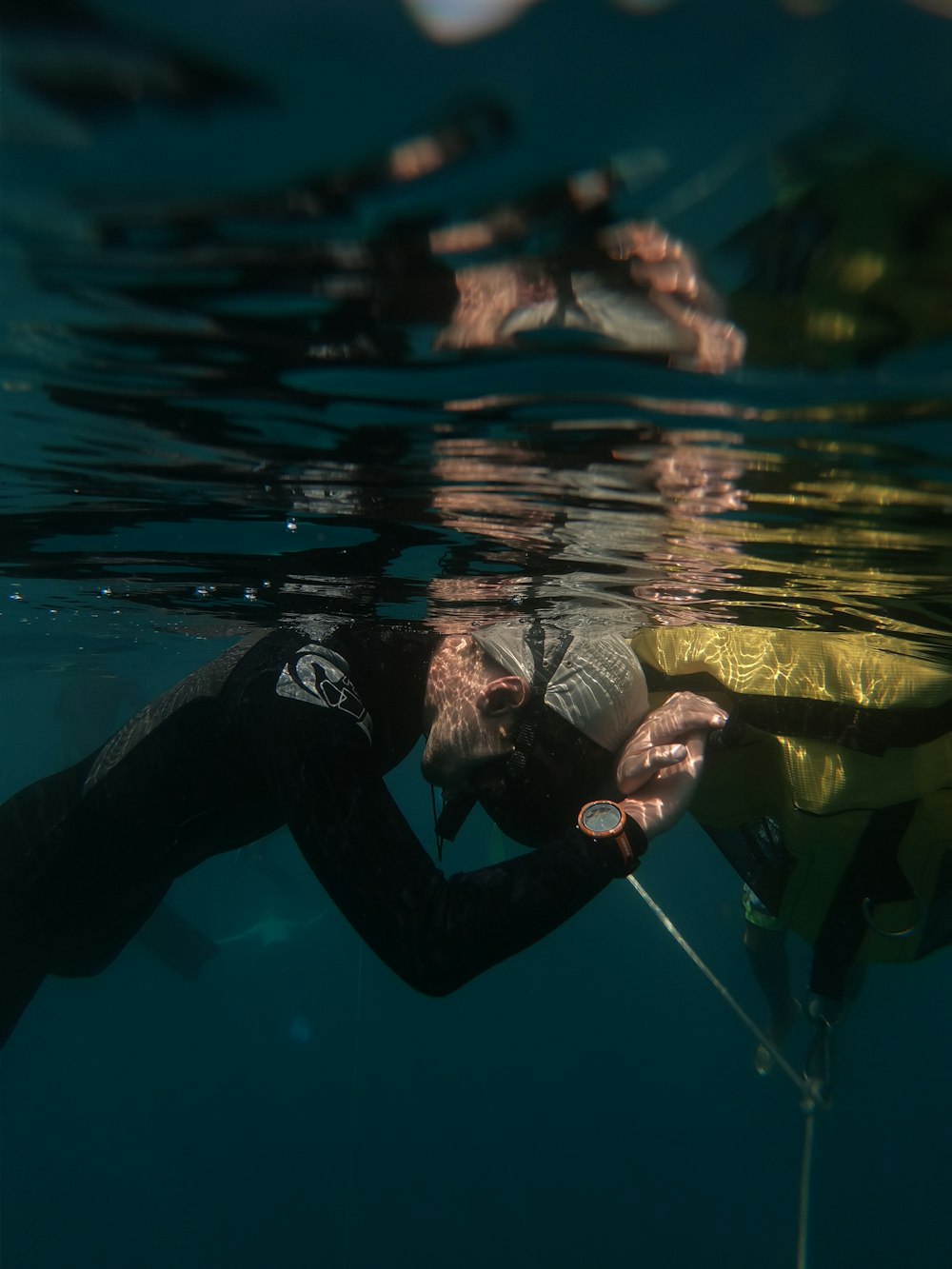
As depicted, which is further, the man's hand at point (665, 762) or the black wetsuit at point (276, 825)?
the man's hand at point (665, 762)

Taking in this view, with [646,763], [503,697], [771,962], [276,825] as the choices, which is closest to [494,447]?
[503,697]

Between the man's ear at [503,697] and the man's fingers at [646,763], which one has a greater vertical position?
the man's ear at [503,697]

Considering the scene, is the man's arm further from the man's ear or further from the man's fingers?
the man's ear

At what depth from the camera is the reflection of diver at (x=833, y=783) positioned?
15.0 ft

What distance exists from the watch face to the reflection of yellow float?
1.20m

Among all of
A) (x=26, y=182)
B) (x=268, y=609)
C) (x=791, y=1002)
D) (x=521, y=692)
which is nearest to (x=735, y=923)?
(x=791, y=1002)

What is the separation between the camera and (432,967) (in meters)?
2.98

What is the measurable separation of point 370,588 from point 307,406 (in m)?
4.10

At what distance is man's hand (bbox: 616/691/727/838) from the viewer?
371cm

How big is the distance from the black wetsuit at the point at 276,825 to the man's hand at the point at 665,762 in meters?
0.49

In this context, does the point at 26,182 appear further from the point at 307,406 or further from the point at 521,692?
the point at 521,692

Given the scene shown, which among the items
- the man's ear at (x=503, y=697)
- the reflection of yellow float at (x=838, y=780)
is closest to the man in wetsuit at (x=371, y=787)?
the man's ear at (x=503, y=697)

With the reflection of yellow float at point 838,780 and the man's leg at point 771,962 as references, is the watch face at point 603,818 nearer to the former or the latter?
the reflection of yellow float at point 838,780

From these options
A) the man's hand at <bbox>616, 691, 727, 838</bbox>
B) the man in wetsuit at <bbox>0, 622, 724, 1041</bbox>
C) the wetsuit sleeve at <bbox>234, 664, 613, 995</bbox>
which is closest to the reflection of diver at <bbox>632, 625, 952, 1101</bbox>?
the man's hand at <bbox>616, 691, 727, 838</bbox>
